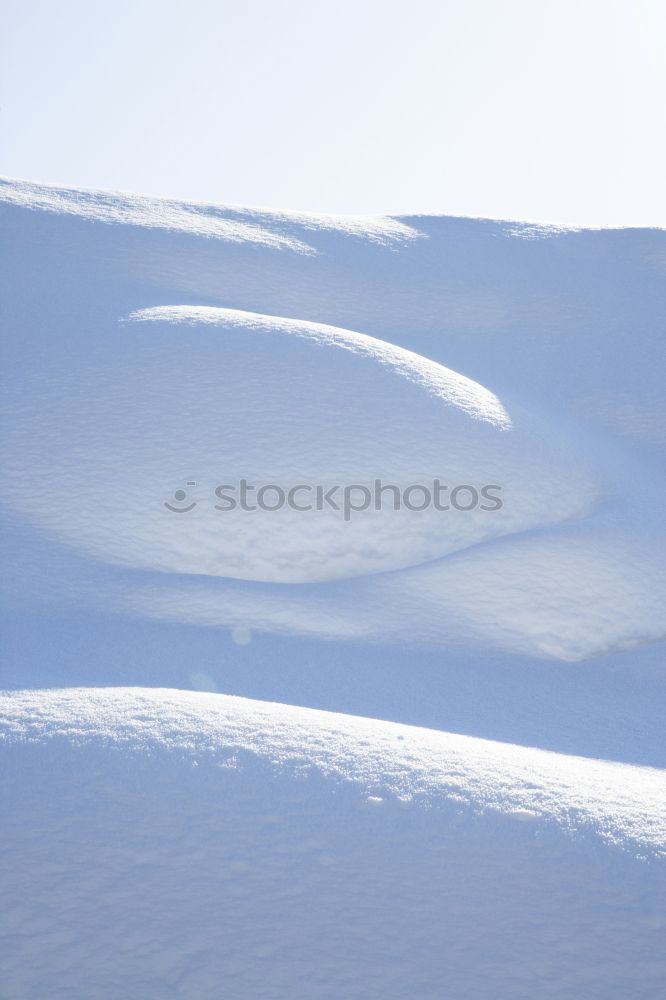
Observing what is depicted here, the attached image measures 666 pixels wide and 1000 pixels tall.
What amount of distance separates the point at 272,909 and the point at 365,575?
3.23m

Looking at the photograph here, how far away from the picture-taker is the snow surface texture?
257cm

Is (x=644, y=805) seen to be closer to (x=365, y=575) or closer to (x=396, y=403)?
(x=365, y=575)

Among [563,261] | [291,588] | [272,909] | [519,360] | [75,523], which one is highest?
[563,261]

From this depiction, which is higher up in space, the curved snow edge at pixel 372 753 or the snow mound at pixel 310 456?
the snow mound at pixel 310 456

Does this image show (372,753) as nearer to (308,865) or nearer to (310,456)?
(308,865)

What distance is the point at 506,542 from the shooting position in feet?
18.9

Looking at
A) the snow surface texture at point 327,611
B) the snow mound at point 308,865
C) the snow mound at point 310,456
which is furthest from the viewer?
the snow mound at point 310,456

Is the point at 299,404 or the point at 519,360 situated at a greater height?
the point at 519,360

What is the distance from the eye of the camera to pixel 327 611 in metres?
5.30

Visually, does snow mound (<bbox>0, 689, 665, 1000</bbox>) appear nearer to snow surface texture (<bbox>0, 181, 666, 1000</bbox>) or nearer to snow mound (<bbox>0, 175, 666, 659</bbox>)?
snow surface texture (<bbox>0, 181, 666, 1000</bbox>)

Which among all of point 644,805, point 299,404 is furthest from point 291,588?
point 644,805

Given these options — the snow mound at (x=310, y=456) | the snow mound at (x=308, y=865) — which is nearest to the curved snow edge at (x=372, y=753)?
the snow mound at (x=308, y=865)

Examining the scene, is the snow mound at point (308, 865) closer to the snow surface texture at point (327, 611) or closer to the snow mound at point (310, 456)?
the snow surface texture at point (327, 611)

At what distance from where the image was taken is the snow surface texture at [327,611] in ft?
8.42
